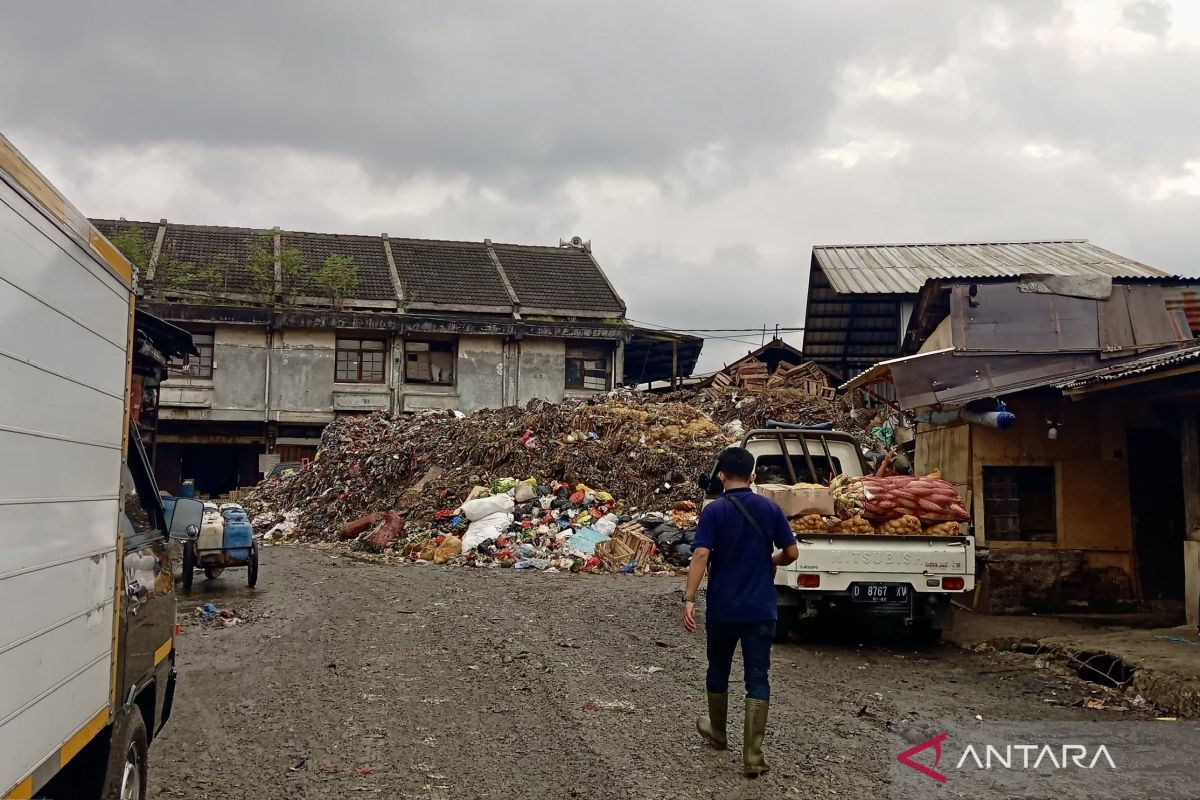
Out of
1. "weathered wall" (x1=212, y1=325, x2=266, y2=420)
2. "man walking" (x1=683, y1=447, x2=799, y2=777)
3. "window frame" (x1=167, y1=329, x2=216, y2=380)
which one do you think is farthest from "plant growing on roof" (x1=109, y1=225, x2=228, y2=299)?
"man walking" (x1=683, y1=447, x2=799, y2=777)

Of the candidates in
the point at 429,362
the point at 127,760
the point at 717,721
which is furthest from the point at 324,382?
the point at 127,760

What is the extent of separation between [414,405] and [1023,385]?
22.3m

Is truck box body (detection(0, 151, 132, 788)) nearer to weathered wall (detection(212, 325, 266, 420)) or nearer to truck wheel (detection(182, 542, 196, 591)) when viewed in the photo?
truck wheel (detection(182, 542, 196, 591))

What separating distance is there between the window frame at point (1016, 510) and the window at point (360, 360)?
22315 mm

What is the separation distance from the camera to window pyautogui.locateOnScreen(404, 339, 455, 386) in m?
31.3

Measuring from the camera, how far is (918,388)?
12.7 m

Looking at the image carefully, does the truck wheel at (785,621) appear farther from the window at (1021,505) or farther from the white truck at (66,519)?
the white truck at (66,519)

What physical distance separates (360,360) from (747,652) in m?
26.9

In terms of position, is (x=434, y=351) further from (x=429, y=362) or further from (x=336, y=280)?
(x=336, y=280)

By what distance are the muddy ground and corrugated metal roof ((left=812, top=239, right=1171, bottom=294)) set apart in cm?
1527

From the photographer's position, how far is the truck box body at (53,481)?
8.32ft

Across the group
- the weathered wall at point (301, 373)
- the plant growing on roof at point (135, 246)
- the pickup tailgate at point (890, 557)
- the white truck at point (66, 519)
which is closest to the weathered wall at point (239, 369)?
the weathered wall at point (301, 373)

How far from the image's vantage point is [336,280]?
3130cm

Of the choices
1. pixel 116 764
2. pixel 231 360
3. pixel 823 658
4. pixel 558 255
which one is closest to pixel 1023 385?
pixel 823 658
